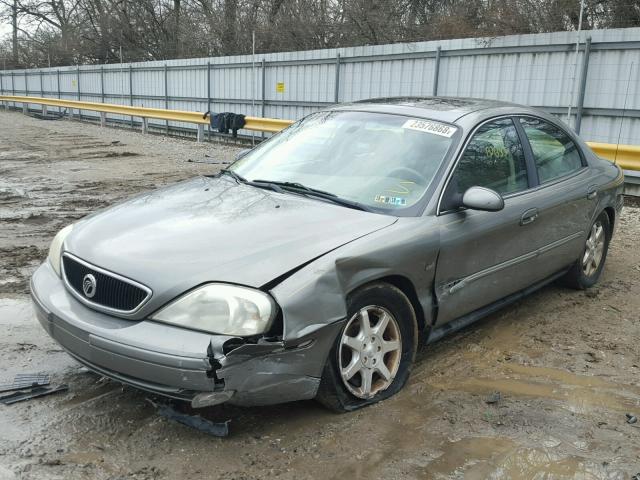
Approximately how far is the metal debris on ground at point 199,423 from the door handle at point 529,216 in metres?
2.34

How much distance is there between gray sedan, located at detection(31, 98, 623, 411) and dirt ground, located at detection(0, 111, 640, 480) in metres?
0.24

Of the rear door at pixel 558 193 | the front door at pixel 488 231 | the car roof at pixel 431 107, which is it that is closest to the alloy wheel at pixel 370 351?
the front door at pixel 488 231

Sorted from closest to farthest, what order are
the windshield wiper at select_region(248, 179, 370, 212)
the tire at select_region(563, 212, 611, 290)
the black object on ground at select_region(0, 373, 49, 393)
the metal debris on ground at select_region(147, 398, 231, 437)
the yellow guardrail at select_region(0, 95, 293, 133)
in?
the metal debris on ground at select_region(147, 398, 231, 437), the black object on ground at select_region(0, 373, 49, 393), the windshield wiper at select_region(248, 179, 370, 212), the tire at select_region(563, 212, 611, 290), the yellow guardrail at select_region(0, 95, 293, 133)

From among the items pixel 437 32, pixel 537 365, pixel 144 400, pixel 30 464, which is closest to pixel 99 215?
pixel 144 400

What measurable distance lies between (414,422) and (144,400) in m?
1.37

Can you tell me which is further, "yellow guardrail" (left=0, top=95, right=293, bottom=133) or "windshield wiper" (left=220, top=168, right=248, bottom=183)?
"yellow guardrail" (left=0, top=95, right=293, bottom=133)

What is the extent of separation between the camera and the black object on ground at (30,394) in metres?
3.26

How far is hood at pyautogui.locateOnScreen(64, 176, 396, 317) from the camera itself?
284cm

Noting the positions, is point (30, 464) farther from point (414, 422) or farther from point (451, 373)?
point (451, 373)

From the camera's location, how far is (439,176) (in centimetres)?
373

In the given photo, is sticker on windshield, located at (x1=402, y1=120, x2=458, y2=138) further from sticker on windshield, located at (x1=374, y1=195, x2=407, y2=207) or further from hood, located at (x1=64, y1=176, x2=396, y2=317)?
hood, located at (x1=64, y1=176, x2=396, y2=317)

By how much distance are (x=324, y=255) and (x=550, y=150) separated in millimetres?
2572

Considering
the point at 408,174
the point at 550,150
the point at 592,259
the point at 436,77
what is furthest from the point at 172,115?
the point at 408,174

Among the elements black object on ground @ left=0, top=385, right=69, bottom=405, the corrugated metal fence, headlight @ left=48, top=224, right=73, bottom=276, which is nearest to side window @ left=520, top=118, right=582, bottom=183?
headlight @ left=48, top=224, right=73, bottom=276
